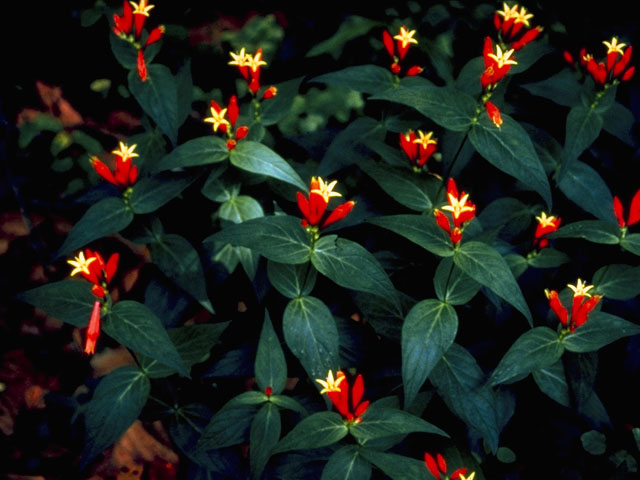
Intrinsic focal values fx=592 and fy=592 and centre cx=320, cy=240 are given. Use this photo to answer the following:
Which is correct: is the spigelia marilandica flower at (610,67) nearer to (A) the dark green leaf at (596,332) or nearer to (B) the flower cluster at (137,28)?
(A) the dark green leaf at (596,332)

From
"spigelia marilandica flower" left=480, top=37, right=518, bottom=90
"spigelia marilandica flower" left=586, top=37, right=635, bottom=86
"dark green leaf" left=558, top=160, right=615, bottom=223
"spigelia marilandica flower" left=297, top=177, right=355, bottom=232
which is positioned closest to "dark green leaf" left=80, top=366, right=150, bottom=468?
"spigelia marilandica flower" left=297, top=177, right=355, bottom=232

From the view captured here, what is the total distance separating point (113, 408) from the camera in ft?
5.40

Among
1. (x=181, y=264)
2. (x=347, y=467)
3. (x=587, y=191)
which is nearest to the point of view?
(x=347, y=467)

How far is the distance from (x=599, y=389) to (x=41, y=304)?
77.3 inches

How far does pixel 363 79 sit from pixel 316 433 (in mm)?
1161

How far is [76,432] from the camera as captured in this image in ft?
7.54

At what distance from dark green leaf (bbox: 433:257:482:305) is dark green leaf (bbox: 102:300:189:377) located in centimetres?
72

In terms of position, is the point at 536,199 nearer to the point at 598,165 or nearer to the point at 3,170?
the point at 598,165

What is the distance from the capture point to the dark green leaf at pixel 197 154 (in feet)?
5.75

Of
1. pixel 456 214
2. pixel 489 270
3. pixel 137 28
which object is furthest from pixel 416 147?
pixel 137 28

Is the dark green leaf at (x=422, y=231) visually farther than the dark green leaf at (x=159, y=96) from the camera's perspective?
No

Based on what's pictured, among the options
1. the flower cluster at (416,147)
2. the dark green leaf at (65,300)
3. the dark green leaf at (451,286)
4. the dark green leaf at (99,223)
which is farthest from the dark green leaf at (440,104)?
the dark green leaf at (65,300)

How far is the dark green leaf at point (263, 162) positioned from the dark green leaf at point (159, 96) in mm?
224

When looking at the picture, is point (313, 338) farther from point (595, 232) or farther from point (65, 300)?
point (595, 232)
